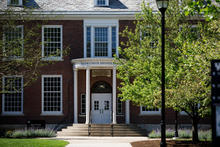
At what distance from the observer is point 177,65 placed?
1984 cm

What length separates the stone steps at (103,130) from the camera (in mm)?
26266

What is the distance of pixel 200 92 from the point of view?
17188 mm

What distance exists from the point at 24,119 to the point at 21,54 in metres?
9.87

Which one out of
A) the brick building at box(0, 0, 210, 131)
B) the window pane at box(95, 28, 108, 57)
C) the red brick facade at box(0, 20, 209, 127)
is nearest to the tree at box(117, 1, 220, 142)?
the window pane at box(95, 28, 108, 57)

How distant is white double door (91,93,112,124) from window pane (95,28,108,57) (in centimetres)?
338

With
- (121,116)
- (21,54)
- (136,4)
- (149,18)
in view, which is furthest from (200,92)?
(136,4)

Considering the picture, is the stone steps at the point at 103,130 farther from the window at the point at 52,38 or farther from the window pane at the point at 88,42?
the window at the point at 52,38

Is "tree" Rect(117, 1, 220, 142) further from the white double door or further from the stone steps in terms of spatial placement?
the white double door

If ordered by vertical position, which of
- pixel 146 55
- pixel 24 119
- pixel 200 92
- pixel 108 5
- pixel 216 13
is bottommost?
pixel 24 119

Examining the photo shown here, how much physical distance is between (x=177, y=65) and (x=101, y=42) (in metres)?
10.4

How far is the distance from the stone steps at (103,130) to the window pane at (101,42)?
5.67 metres

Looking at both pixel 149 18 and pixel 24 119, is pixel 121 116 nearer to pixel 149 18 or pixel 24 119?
pixel 24 119

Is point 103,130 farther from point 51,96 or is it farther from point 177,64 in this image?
point 177,64

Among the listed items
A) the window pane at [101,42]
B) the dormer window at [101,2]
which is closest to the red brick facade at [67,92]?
the window pane at [101,42]
